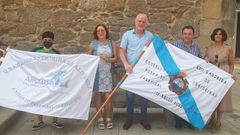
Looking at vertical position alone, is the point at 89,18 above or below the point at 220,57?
above

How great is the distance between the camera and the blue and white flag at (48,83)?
475 cm

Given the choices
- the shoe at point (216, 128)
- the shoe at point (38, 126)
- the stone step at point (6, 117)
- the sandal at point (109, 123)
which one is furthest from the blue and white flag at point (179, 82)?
the stone step at point (6, 117)

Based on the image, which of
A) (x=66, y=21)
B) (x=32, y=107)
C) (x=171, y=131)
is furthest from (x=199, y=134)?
(x=66, y=21)

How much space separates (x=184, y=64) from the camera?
4.88 meters

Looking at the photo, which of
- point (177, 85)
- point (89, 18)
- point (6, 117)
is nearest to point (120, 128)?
point (177, 85)

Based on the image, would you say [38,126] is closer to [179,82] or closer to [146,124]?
[146,124]

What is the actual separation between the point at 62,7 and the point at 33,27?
633 mm

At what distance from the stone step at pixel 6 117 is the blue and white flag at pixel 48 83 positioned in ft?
1.69

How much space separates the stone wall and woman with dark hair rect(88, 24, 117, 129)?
151cm

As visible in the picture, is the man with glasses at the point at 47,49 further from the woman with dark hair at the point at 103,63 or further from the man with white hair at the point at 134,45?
the man with white hair at the point at 134,45

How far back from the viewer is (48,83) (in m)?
4.84

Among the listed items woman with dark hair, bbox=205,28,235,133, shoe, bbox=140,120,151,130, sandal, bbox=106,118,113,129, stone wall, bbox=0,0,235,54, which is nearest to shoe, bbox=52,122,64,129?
sandal, bbox=106,118,113,129

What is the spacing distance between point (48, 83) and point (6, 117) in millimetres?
1000

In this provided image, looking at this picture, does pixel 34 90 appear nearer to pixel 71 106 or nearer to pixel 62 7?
pixel 71 106
